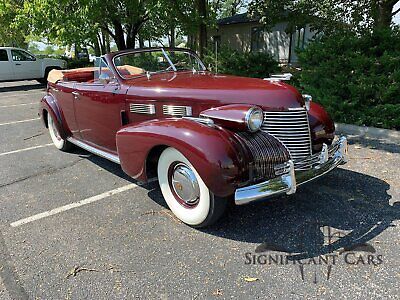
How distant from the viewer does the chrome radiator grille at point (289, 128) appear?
3.05 metres

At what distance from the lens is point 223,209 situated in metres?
2.91

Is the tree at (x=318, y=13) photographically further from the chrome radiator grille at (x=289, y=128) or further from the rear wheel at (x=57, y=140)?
the chrome radiator grille at (x=289, y=128)

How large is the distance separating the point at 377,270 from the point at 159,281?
62.1 inches

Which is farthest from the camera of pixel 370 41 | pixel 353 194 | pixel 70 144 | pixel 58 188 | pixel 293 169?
pixel 370 41

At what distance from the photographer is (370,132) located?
5781 millimetres

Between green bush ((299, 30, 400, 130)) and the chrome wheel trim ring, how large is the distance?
4219mm

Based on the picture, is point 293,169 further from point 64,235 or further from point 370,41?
point 370,41

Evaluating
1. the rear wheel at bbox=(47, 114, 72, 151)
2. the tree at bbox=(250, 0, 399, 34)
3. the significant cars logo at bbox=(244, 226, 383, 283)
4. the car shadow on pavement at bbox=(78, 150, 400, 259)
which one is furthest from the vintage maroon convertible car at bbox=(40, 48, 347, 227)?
the tree at bbox=(250, 0, 399, 34)

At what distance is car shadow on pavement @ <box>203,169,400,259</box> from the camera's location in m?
2.77

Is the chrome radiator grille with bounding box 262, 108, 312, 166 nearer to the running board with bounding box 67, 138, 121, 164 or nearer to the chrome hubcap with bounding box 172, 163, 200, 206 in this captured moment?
the chrome hubcap with bounding box 172, 163, 200, 206

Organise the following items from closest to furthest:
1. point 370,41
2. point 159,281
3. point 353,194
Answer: point 159,281 < point 353,194 < point 370,41

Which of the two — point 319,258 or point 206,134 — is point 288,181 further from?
point 206,134

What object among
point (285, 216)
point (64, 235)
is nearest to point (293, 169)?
point (285, 216)

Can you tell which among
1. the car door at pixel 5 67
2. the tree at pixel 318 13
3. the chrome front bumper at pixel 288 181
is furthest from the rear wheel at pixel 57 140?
the car door at pixel 5 67
